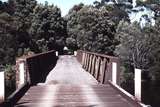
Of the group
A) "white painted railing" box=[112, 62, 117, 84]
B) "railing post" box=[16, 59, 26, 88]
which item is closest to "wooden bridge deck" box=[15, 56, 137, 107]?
"white painted railing" box=[112, 62, 117, 84]

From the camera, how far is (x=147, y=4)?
95.2 m

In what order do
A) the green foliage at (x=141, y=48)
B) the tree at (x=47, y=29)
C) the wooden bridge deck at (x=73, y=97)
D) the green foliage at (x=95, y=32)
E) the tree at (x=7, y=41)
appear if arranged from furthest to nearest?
1. the tree at (x=47, y=29)
2. the green foliage at (x=95, y=32)
3. the green foliage at (x=141, y=48)
4. the tree at (x=7, y=41)
5. the wooden bridge deck at (x=73, y=97)

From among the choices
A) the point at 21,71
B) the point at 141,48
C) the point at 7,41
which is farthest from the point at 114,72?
the point at 141,48

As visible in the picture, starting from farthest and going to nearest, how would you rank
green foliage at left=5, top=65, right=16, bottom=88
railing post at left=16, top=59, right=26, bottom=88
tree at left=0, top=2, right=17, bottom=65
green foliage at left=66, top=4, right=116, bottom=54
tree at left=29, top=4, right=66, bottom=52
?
tree at left=29, top=4, right=66, bottom=52 < green foliage at left=66, top=4, right=116, bottom=54 < tree at left=0, top=2, right=17, bottom=65 < green foliage at left=5, top=65, right=16, bottom=88 < railing post at left=16, top=59, right=26, bottom=88

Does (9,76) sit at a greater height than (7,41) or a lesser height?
lesser

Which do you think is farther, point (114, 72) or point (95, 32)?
point (95, 32)

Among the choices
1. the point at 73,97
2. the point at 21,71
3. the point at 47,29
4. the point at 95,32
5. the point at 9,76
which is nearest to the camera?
the point at 73,97

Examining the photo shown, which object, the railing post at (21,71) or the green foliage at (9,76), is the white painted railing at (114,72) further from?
the green foliage at (9,76)

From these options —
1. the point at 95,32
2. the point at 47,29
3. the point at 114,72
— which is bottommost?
the point at 114,72

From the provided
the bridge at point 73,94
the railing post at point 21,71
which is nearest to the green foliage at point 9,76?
the bridge at point 73,94

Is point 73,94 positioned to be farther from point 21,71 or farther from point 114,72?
point 21,71

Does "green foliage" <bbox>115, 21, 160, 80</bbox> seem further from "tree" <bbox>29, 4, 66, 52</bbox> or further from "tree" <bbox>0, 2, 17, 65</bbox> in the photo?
"tree" <bbox>0, 2, 17, 65</bbox>

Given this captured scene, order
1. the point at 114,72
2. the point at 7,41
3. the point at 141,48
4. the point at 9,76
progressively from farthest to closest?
the point at 141,48 < the point at 7,41 < the point at 9,76 < the point at 114,72

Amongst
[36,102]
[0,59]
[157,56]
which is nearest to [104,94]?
[36,102]
